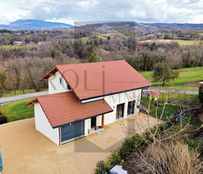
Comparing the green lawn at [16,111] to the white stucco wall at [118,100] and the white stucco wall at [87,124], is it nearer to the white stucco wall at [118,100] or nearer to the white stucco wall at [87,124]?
the white stucco wall at [87,124]

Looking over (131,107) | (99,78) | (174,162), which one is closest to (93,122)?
(99,78)

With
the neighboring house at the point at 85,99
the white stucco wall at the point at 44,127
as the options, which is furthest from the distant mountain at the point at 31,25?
the white stucco wall at the point at 44,127

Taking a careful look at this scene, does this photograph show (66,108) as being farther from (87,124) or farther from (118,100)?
(118,100)

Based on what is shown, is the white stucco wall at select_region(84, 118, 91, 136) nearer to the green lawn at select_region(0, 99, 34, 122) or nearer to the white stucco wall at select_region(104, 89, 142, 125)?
the white stucco wall at select_region(104, 89, 142, 125)

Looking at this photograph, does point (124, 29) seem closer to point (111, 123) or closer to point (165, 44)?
point (165, 44)

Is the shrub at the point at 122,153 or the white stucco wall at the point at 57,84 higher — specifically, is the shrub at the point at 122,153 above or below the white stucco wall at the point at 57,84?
below

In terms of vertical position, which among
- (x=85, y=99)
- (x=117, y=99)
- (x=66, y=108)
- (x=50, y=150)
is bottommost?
(x=50, y=150)
